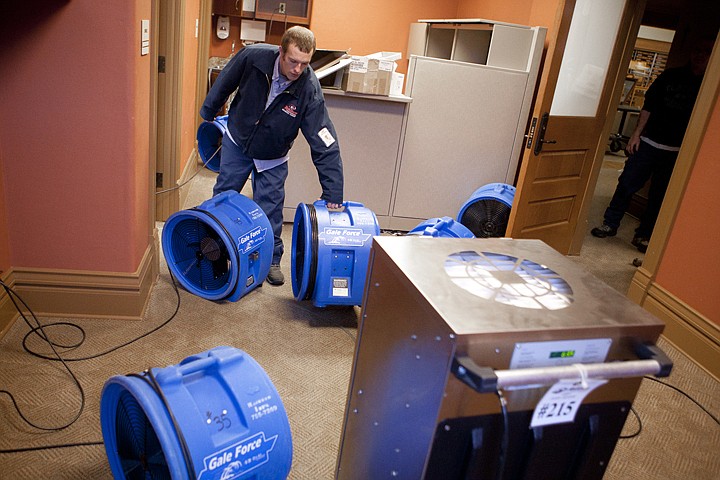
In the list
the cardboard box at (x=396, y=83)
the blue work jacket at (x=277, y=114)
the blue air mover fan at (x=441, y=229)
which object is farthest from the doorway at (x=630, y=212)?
the blue work jacket at (x=277, y=114)

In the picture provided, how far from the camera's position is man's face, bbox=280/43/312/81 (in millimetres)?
2521

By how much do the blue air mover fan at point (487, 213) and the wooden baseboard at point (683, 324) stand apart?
0.83 meters

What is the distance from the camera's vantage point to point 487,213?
3.55 meters

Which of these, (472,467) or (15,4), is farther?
(15,4)

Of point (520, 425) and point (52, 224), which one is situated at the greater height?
point (520, 425)

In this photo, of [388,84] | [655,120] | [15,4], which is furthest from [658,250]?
[15,4]

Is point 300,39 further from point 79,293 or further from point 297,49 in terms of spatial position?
point 79,293

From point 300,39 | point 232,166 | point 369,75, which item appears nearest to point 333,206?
point 232,166

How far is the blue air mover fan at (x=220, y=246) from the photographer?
2494 millimetres

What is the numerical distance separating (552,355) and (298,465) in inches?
43.1

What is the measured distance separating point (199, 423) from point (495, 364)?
682 millimetres

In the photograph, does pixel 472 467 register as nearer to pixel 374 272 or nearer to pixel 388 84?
pixel 374 272

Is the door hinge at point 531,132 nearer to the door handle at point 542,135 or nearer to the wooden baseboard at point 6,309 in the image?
the door handle at point 542,135

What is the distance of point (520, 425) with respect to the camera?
3.32 ft
